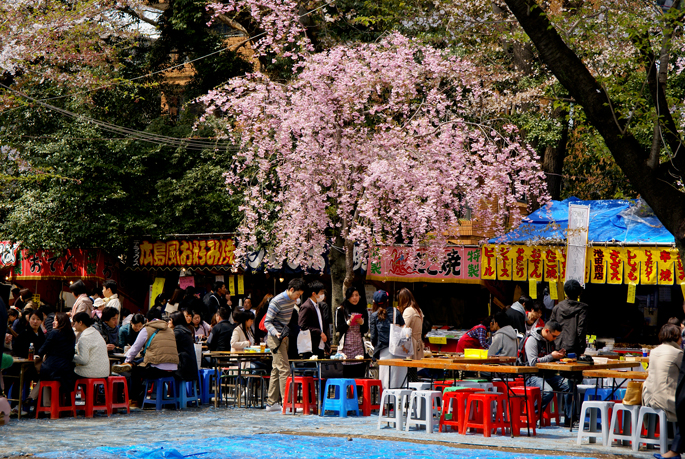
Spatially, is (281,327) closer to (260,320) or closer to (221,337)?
(221,337)

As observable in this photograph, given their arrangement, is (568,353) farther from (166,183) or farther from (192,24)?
(192,24)

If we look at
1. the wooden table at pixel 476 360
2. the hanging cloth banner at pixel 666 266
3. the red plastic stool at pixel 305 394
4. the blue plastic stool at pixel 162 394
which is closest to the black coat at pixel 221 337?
the blue plastic stool at pixel 162 394

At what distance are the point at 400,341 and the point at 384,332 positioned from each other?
0.53 m

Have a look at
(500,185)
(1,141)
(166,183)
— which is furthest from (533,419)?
(1,141)

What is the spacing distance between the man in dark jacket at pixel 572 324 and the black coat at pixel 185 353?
18.5 ft

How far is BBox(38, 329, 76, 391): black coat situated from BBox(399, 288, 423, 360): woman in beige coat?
15.7 ft

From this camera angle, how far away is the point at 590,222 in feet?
60.8

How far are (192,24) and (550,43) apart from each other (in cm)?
1816

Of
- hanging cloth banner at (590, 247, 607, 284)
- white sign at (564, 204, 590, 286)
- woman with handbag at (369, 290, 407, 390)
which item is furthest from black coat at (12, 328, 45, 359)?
hanging cloth banner at (590, 247, 607, 284)

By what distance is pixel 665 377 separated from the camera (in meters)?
8.45

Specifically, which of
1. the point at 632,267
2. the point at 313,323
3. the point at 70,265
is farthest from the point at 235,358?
the point at 70,265

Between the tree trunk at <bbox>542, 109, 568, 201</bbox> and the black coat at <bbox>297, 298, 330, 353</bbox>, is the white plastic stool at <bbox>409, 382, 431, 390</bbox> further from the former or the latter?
the tree trunk at <bbox>542, 109, 568, 201</bbox>

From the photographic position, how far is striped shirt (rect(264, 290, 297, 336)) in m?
12.3

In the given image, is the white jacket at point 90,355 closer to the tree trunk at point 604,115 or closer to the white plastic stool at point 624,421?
the white plastic stool at point 624,421
